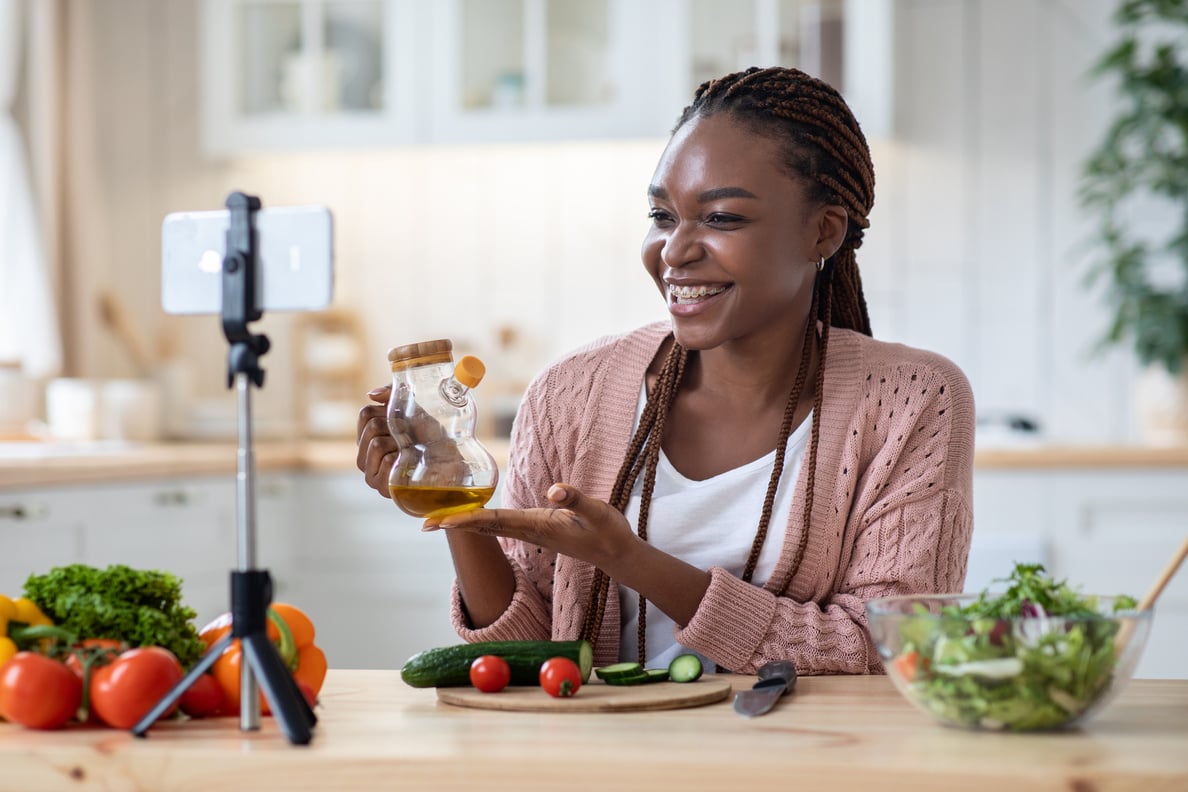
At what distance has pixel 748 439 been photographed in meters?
1.88

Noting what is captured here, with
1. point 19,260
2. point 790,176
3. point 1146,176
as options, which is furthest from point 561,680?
point 1146,176

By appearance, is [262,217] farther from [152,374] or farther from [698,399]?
[152,374]

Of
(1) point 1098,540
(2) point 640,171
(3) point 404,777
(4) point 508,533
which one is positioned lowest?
(1) point 1098,540

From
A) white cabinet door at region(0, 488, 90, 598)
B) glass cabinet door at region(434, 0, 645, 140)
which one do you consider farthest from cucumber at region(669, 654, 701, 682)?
glass cabinet door at region(434, 0, 645, 140)

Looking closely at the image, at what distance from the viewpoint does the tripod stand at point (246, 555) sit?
3.65 ft

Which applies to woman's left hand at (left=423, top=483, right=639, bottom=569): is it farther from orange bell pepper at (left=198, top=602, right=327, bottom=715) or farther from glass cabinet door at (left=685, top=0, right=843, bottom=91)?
glass cabinet door at (left=685, top=0, right=843, bottom=91)

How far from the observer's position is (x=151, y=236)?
14.3 feet

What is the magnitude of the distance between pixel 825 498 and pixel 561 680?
1.99 feet

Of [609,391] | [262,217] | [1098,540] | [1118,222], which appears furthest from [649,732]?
[1118,222]

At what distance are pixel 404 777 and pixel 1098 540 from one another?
2.70m

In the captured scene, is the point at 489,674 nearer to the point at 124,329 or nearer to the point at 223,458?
the point at 223,458

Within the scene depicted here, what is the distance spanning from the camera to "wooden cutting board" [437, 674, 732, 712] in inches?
47.8

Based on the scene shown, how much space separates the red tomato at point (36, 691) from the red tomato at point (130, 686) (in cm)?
2

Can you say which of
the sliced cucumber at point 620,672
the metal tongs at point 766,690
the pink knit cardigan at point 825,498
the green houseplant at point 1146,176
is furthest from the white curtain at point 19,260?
the metal tongs at point 766,690
